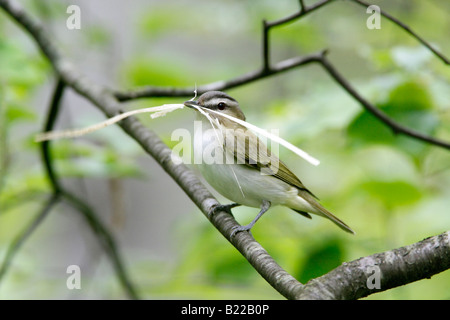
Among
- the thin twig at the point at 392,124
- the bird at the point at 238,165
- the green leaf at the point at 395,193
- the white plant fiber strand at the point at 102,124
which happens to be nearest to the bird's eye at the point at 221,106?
the bird at the point at 238,165

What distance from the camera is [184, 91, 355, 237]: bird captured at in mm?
3037

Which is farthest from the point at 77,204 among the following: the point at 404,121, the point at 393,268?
the point at 393,268

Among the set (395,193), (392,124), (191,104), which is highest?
(191,104)

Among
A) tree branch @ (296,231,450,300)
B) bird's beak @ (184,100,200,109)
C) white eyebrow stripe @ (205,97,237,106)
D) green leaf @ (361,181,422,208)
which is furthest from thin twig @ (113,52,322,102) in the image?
tree branch @ (296,231,450,300)

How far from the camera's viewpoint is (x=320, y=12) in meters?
6.62

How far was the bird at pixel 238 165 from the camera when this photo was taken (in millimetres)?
3037

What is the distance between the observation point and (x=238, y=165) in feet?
10.4

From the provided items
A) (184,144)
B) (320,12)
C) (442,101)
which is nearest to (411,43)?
(320,12)

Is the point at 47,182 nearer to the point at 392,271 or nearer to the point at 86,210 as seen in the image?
the point at 86,210

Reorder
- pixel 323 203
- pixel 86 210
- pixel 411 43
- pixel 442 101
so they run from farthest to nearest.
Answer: pixel 411 43 < pixel 86 210 < pixel 323 203 < pixel 442 101

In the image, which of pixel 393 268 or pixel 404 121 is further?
pixel 404 121

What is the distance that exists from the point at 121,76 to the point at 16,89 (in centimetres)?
170

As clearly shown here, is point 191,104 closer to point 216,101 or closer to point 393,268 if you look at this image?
point 216,101
